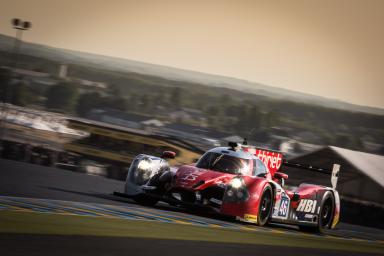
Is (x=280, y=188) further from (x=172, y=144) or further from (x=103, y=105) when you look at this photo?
(x=103, y=105)

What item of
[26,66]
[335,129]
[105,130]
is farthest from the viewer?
[26,66]

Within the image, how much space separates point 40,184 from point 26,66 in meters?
109

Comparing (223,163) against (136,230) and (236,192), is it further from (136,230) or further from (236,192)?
(136,230)

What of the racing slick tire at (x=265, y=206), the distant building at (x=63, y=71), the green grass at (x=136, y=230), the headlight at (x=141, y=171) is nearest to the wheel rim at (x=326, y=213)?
the racing slick tire at (x=265, y=206)

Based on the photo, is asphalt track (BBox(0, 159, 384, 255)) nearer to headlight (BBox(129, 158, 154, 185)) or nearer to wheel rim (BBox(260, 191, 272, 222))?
wheel rim (BBox(260, 191, 272, 222))

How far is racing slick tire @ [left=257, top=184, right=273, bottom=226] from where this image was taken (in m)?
16.7

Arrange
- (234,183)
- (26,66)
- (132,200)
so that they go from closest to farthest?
(234,183)
(132,200)
(26,66)

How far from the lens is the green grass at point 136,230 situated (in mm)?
10366

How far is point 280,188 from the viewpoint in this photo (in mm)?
17422

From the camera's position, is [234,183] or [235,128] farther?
[235,128]

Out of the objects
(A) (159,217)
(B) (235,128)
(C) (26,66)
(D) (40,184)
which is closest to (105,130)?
(D) (40,184)

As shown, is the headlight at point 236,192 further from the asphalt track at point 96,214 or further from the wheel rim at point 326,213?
the wheel rim at point 326,213

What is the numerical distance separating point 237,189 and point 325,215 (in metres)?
3.65

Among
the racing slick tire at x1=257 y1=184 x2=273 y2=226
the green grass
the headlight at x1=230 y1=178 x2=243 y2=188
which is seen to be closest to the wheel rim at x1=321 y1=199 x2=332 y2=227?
the racing slick tire at x1=257 y1=184 x2=273 y2=226
